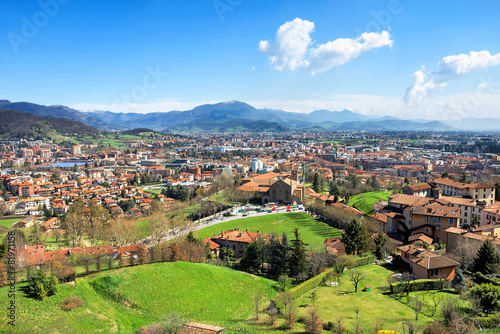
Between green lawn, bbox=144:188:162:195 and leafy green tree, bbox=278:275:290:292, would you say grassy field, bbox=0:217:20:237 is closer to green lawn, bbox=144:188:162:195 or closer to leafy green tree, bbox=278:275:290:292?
green lawn, bbox=144:188:162:195

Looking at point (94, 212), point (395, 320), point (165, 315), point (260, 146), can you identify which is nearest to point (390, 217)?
point (395, 320)

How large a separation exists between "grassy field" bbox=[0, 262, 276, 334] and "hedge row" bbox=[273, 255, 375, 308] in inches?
77.8

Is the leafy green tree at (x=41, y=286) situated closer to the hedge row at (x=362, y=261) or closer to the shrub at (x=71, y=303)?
the shrub at (x=71, y=303)

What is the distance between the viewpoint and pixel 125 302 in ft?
55.6

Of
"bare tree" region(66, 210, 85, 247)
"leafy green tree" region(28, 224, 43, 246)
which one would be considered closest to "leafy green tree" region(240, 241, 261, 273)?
"bare tree" region(66, 210, 85, 247)

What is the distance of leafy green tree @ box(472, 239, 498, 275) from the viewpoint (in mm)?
20031

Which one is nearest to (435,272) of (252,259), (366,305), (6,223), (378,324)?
(366,305)

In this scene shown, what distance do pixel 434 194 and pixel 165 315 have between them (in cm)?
3869

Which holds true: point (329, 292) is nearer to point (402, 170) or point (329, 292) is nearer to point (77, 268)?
point (77, 268)

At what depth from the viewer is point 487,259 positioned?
20.2 meters

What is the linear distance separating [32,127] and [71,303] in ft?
572

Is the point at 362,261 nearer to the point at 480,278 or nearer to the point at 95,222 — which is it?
the point at 480,278

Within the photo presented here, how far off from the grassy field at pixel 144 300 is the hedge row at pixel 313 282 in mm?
1976

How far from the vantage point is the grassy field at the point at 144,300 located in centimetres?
1409
